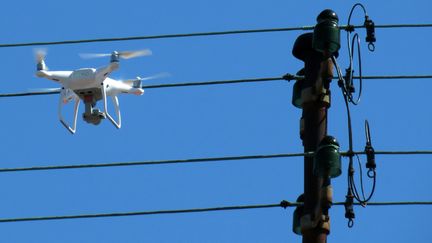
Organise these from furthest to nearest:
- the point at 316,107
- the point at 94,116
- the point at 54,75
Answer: the point at 54,75
the point at 94,116
the point at 316,107

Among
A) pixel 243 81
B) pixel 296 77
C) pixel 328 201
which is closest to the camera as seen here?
pixel 328 201

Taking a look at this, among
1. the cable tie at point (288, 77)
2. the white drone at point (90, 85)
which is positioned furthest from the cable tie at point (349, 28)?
the white drone at point (90, 85)

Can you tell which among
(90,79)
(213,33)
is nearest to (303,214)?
(213,33)

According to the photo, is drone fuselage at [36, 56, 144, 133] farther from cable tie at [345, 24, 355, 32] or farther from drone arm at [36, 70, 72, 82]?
cable tie at [345, 24, 355, 32]

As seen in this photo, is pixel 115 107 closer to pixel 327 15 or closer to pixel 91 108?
pixel 91 108

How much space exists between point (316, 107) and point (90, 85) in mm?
6088

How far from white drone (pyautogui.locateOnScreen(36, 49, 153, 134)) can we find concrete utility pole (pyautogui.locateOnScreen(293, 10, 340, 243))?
4749 millimetres

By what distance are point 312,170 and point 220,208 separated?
45.4 inches

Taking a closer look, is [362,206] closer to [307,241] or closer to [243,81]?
[307,241]

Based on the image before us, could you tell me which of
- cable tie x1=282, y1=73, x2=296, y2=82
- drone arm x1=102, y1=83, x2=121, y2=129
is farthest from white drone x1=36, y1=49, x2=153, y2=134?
cable tie x1=282, y1=73, x2=296, y2=82

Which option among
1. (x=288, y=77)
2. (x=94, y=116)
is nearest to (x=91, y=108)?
(x=94, y=116)

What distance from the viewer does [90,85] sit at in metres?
18.2

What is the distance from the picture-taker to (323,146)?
12.6m

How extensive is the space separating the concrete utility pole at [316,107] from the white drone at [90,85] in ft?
15.6
